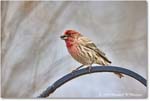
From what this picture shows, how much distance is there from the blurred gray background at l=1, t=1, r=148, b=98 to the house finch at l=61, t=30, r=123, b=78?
1.1 inches

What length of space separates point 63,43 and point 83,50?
0.13m

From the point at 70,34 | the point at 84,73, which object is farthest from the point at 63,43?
the point at 84,73

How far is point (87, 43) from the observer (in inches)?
78.8

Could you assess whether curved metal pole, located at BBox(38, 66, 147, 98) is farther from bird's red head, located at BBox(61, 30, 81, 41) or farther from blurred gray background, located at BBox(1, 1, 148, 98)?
bird's red head, located at BBox(61, 30, 81, 41)

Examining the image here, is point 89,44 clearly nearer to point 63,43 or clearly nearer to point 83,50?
point 83,50

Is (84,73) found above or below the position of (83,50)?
below

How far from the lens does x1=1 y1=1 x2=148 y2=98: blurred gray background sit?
78.3 inches

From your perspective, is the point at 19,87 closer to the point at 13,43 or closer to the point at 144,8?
the point at 13,43

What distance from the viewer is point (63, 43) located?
79.0 inches

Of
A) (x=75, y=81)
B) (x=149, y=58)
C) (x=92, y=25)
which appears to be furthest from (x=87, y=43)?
(x=149, y=58)

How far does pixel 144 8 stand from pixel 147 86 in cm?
48

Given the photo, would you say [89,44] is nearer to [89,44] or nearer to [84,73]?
[89,44]

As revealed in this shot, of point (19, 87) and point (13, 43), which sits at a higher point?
point (13, 43)

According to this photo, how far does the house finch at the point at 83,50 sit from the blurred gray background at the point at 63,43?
28 mm
